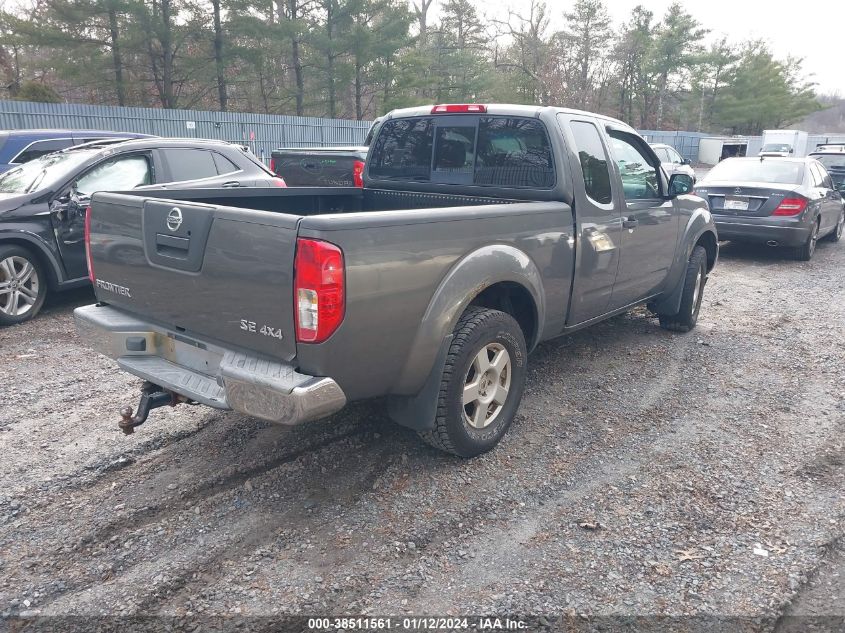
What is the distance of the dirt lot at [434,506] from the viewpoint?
9.00 ft

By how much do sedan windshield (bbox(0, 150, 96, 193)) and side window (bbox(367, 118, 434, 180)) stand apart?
11.4 feet

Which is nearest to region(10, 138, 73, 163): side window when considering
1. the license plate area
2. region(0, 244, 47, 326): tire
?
region(0, 244, 47, 326): tire

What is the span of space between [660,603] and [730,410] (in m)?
2.41

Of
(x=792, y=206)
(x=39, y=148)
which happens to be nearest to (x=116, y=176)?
(x=39, y=148)

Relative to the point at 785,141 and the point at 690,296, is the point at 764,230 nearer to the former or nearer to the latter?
the point at 690,296

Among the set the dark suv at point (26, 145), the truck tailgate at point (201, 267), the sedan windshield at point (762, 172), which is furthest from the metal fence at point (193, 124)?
the truck tailgate at point (201, 267)

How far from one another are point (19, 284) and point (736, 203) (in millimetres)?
9929

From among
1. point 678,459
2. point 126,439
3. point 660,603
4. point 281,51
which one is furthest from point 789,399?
point 281,51

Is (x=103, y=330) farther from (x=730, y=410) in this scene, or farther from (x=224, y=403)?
(x=730, y=410)

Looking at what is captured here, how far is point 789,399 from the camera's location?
4.95 metres

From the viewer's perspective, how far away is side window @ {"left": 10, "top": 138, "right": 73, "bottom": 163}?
8.83 m

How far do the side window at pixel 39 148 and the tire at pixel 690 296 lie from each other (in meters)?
8.06

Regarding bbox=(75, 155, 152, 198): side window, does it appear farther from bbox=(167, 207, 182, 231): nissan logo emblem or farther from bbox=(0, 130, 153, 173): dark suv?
bbox=(167, 207, 182, 231): nissan logo emblem

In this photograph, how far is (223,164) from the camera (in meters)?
7.91
